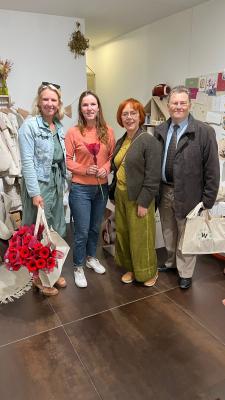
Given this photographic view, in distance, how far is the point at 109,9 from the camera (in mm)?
3121

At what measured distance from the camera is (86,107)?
1971 mm

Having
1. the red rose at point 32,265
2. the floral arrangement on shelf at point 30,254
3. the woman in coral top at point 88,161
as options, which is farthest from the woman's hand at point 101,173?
the red rose at point 32,265

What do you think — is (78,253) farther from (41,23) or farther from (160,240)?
(41,23)

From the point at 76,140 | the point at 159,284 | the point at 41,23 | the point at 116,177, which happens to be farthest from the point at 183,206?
the point at 41,23

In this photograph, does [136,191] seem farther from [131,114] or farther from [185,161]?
[131,114]

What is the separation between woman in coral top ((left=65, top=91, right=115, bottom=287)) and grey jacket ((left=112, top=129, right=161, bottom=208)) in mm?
218

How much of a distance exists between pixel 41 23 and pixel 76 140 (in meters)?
2.00

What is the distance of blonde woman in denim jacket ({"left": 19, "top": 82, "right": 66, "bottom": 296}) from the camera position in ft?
6.20

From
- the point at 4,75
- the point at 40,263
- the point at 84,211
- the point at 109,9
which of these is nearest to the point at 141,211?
the point at 84,211

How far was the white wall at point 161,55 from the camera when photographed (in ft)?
9.76

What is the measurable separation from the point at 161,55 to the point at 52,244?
283 cm

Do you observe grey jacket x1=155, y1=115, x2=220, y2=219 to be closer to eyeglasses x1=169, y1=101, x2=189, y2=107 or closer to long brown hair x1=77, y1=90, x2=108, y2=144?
eyeglasses x1=169, y1=101, x2=189, y2=107

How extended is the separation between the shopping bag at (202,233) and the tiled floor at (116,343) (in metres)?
0.36

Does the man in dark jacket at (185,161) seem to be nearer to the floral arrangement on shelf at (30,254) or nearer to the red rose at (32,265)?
the floral arrangement on shelf at (30,254)
